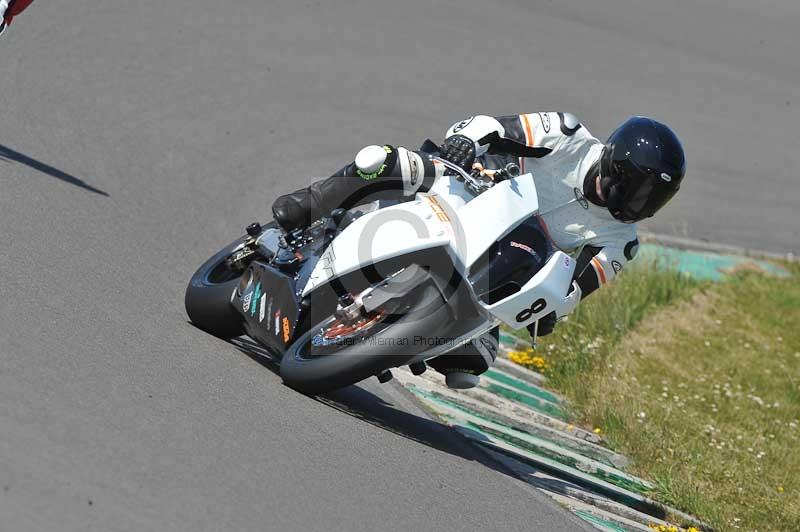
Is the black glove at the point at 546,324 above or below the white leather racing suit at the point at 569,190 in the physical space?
below

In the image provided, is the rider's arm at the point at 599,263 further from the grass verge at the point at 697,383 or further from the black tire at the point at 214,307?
the black tire at the point at 214,307

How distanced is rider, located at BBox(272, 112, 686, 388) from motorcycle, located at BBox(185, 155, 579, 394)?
0.14 metres

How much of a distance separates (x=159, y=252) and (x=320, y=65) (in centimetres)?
445

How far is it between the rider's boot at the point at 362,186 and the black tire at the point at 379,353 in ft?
2.20

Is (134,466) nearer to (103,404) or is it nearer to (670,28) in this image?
(103,404)

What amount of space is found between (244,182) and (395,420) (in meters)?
3.70

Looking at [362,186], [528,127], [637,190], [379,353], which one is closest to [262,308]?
[362,186]

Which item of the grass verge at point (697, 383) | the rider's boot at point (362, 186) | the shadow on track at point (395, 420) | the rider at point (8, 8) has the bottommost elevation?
the grass verge at point (697, 383)

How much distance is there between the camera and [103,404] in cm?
486

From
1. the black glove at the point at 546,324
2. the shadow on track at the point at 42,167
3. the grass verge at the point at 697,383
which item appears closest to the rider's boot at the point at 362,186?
the black glove at the point at 546,324

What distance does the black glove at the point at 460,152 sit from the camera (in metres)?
6.19

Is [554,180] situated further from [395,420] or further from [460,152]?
[395,420]

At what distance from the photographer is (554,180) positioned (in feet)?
22.0

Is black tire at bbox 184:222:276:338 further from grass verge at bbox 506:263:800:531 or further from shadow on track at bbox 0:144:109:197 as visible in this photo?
grass verge at bbox 506:263:800:531
